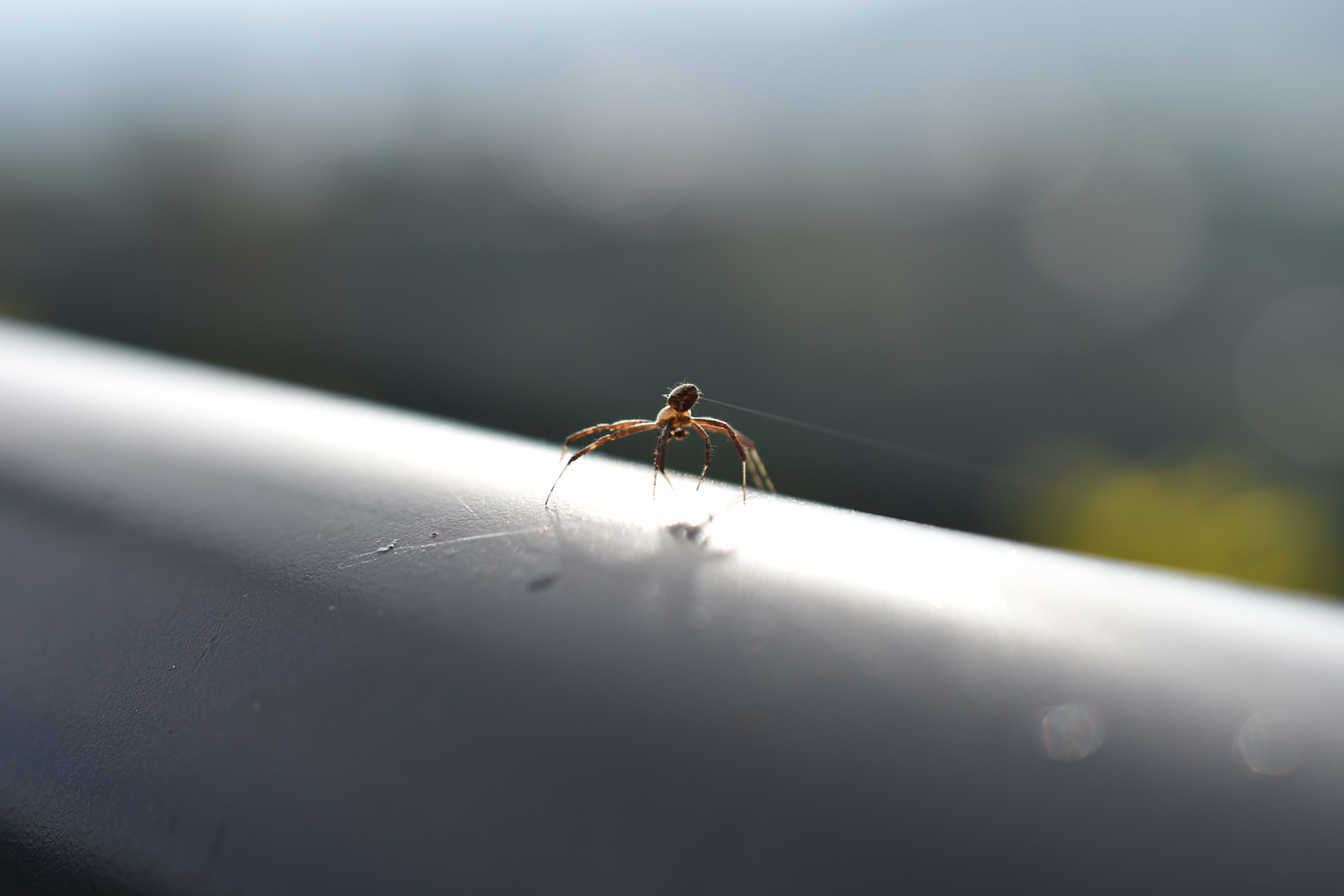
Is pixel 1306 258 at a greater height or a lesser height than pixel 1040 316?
greater

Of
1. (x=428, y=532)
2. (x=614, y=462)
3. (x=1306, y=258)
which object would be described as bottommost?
(x=428, y=532)

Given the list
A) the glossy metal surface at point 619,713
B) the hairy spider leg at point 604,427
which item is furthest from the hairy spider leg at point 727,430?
the glossy metal surface at point 619,713

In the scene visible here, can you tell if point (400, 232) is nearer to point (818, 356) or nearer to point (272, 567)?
point (818, 356)

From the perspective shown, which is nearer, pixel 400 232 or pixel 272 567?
pixel 272 567

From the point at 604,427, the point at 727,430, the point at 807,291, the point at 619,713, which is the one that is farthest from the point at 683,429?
the point at 807,291

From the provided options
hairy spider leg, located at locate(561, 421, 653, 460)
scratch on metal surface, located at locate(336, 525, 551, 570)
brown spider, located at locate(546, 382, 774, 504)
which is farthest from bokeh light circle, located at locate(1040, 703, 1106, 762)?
hairy spider leg, located at locate(561, 421, 653, 460)

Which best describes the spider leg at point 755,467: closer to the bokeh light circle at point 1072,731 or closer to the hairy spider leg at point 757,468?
the hairy spider leg at point 757,468

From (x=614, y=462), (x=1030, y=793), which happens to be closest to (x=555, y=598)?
(x=1030, y=793)
